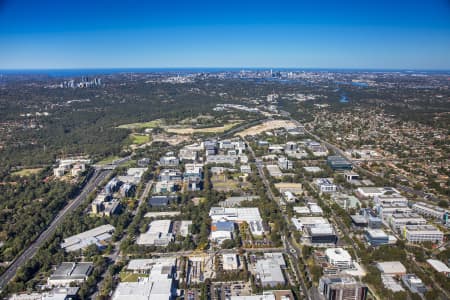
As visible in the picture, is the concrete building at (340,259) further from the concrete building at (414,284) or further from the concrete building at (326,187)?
the concrete building at (326,187)

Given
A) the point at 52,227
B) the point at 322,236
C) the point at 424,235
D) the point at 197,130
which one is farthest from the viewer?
the point at 197,130

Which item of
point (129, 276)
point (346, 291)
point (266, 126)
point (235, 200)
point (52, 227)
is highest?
point (266, 126)

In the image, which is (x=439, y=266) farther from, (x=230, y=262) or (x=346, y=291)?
(x=230, y=262)

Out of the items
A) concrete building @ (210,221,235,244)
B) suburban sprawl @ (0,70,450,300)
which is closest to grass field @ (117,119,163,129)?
suburban sprawl @ (0,70,450,300)

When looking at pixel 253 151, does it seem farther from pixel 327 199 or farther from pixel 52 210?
pixel 52 210

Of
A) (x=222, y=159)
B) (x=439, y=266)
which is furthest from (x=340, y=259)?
(x=222, y=159)
